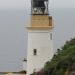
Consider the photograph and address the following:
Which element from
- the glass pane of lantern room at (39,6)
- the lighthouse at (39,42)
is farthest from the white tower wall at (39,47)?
the glass pane of lantern room at (39,6)

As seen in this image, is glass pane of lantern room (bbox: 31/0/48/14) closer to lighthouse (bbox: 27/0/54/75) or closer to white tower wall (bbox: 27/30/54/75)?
lighthouse (bbox: 27/0/54/75)

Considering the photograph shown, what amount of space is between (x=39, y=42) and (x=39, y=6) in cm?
128

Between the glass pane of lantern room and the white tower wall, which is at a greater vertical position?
the glass pane of lantern room

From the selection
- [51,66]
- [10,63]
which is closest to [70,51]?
[51,66]

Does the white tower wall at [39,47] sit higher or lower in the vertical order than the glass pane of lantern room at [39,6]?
lower

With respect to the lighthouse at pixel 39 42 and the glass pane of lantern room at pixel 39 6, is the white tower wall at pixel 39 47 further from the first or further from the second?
the glass pane of lantern room at pixel 39 6

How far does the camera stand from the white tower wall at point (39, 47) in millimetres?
14977

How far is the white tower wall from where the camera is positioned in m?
15.0

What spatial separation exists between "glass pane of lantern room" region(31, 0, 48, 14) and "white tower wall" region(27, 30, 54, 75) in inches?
30.8

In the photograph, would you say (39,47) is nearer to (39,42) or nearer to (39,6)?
(39,42)

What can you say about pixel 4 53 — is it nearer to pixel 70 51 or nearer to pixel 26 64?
pixel 26 64

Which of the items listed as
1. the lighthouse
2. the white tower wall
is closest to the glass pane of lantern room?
the lighthouse

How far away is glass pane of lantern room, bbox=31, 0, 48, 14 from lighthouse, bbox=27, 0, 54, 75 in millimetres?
181

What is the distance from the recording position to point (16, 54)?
4006 centimetres
